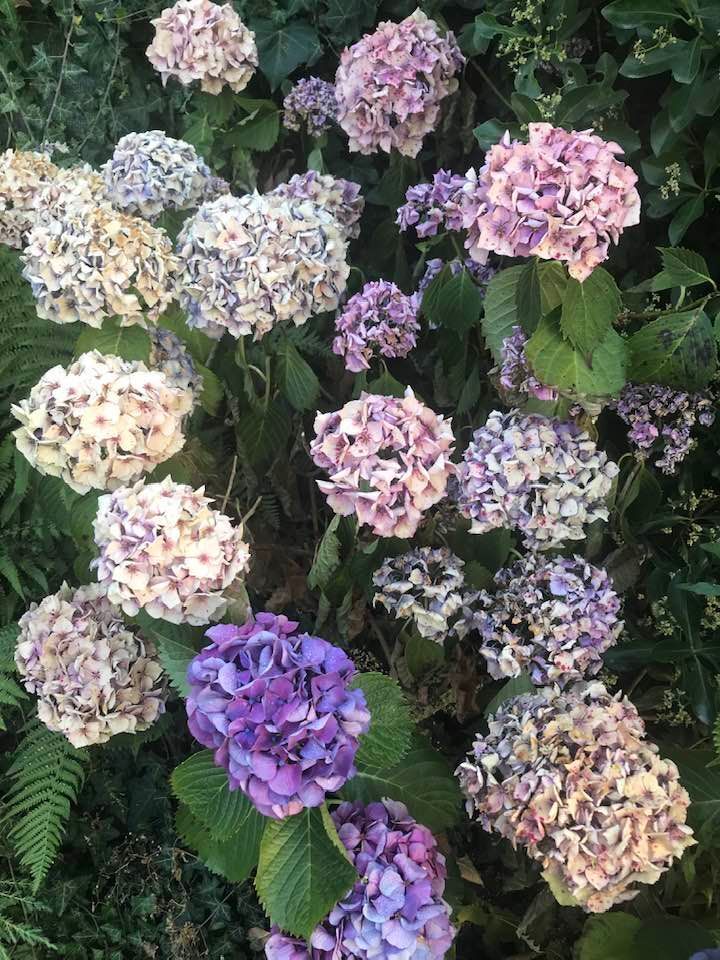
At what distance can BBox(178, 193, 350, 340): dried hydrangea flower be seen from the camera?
106 centimetres

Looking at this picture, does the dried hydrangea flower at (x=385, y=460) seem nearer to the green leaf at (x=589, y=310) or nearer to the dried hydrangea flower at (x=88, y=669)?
the green leaf at (x=589, y=310)

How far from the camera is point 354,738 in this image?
826 millimetres


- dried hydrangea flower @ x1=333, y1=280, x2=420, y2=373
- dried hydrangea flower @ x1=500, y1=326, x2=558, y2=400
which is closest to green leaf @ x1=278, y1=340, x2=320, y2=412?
dried hydrangea flower @ x1=333, y1=280, x2=420, y2=373

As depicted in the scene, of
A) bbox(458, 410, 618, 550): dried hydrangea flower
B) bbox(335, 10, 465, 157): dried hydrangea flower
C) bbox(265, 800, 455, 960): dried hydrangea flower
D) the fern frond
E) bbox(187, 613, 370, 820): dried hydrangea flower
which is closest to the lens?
bbox(187, 613, 370, 820): dried hydrangea flower

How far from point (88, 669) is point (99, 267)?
585 millimetres

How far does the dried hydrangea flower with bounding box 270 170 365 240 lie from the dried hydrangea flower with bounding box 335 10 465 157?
0.09 m

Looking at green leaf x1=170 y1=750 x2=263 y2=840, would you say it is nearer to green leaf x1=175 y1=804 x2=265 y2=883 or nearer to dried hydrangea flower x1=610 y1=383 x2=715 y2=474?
green leaf x1=175 y1=804 x2=265 y2=883

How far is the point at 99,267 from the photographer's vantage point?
106 centimetres

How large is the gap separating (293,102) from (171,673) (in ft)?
3.60

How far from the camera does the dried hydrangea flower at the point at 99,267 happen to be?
41.7 inches

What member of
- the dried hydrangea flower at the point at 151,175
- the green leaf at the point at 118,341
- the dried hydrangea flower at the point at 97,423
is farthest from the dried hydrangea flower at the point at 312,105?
the dried hydrangea flower at the point at 97,423

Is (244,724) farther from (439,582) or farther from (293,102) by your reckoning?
(293,102)

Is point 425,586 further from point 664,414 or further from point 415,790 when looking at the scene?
point 664,414

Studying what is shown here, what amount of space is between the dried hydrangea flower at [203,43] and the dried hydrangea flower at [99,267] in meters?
0.39
